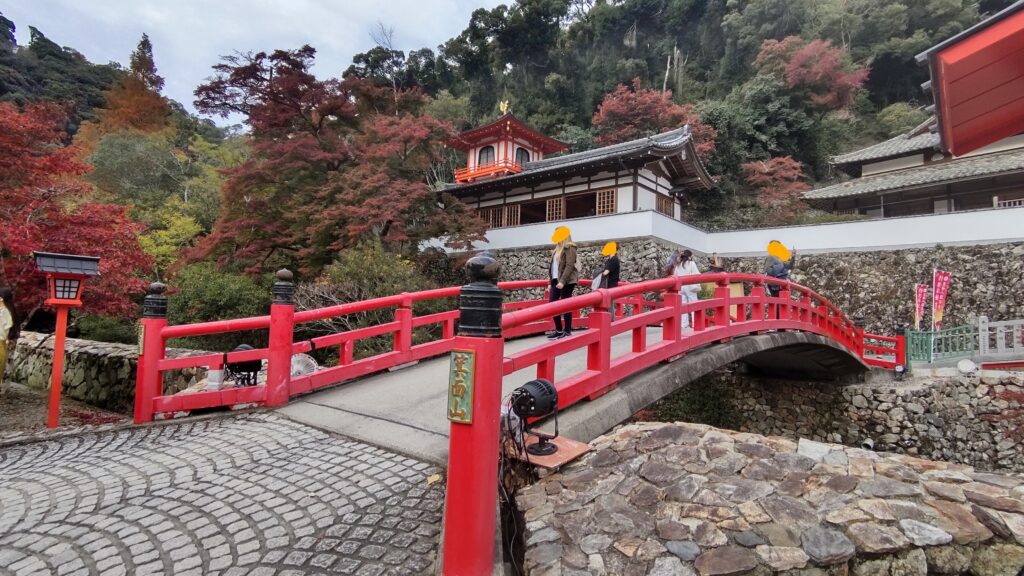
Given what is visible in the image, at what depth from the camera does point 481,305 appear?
219 cm

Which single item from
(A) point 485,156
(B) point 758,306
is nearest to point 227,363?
(B) point 758,306

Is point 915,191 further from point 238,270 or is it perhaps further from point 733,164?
point 238,270

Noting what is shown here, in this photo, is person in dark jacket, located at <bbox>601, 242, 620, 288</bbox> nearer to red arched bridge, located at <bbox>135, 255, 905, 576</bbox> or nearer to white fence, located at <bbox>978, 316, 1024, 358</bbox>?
red arched bridge, located at <bbox>135, 255, 905, 576</bbox>

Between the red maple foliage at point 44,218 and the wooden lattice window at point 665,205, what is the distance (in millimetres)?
15102

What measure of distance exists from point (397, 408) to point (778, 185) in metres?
23.3

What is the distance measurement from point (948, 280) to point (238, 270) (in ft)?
64.7

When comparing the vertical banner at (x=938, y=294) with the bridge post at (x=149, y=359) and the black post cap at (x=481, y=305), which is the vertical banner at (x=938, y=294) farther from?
the bridge post at (x=149, y=359)

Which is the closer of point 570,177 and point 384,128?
point 384,128

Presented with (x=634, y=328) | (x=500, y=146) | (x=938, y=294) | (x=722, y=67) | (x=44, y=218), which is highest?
(x=722, y=67)

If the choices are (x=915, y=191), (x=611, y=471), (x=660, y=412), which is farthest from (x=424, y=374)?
(x=915, y=191)

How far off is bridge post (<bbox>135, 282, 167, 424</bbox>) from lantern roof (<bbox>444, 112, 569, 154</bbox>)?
55.5 ft

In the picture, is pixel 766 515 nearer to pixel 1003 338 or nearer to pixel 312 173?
pixel 1003 338

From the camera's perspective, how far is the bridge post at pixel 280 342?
4465 mm

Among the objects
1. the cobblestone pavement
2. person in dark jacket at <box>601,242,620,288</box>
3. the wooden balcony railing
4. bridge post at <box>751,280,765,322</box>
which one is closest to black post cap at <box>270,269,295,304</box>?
the cobblestone pavement
